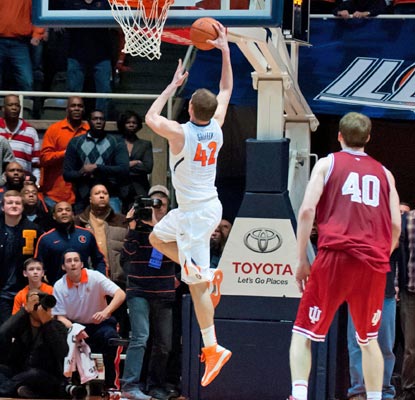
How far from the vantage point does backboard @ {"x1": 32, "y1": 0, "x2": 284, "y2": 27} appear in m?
9.58

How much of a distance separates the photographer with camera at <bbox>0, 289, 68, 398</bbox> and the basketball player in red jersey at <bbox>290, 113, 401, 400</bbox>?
4.36 metres

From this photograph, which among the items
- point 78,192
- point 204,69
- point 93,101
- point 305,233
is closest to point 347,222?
point 305,233

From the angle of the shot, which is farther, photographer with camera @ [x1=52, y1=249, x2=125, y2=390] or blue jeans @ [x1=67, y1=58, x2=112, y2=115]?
blue jeans @ [x1=67, y1=58, x2=112, y2=115]

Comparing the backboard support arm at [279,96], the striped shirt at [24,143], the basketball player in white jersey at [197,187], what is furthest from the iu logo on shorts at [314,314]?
the striped shirt at [24,143]

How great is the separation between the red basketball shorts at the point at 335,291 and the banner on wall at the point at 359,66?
6.61 metres

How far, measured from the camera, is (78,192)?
45.6ft

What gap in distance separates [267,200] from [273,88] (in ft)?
3.49

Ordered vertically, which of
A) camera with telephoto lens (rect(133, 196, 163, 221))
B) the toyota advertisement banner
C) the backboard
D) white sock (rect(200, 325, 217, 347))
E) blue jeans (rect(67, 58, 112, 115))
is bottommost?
white sock (rect(200, 325, 217, 347))

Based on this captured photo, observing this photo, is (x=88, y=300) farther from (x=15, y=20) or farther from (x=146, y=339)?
(x=15, y=20)

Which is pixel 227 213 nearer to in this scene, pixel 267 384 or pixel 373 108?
pixel 373 108

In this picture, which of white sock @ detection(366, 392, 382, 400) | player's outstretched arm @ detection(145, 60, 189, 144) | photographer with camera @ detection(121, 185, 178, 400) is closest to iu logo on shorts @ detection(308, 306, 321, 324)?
white sock @ detection(366, 392, 382, 400)

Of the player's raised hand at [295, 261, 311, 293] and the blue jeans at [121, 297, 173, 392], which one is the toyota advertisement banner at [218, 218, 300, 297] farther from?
the player's raised hand at [295, 261, 311, 293]

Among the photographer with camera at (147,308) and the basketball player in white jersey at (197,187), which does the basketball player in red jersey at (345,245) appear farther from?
the photographer with camera at (147,308)

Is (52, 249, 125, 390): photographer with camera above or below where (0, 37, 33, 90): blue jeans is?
below
